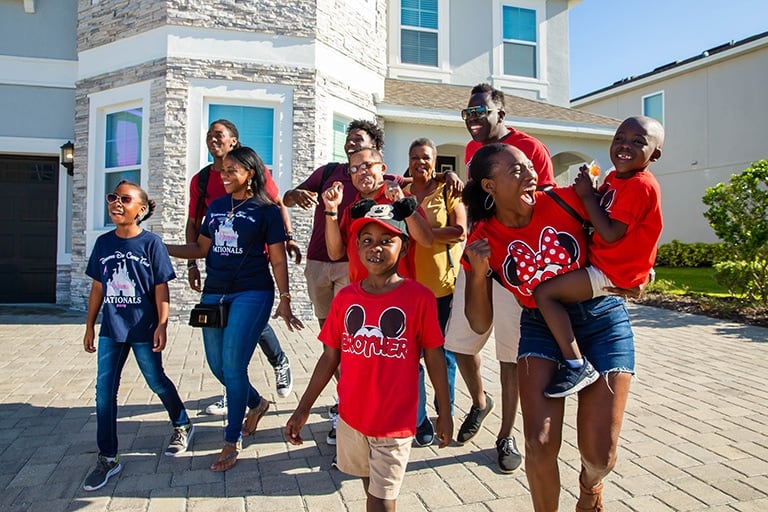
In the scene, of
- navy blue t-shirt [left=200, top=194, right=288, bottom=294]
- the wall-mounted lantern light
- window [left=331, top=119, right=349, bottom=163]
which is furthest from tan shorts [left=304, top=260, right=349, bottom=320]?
the wall-mounted lantern light

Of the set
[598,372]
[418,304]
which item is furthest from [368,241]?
[598,372]

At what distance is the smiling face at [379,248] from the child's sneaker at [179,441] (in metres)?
2.08

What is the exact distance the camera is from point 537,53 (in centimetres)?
1434

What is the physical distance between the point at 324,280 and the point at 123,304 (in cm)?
131

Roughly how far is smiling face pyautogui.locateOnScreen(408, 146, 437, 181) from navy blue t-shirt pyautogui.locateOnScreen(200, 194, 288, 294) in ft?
3.11

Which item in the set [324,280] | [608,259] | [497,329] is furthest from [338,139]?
[608,259]

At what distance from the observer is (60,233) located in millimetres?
10500

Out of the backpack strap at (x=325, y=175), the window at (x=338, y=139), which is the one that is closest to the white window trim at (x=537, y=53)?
the window at (x=338, y=139)

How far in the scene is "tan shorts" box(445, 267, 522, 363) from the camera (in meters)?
3.46

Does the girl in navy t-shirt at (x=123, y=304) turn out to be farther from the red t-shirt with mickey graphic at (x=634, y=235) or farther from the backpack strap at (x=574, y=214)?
the red t-shirt with mickey graphic at (x=634, y=235)

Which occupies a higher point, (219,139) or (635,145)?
(219,139)

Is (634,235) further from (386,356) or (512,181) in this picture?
(386,356)

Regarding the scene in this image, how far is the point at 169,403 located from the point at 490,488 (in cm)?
209

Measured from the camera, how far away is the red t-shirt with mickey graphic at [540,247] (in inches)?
96.5
